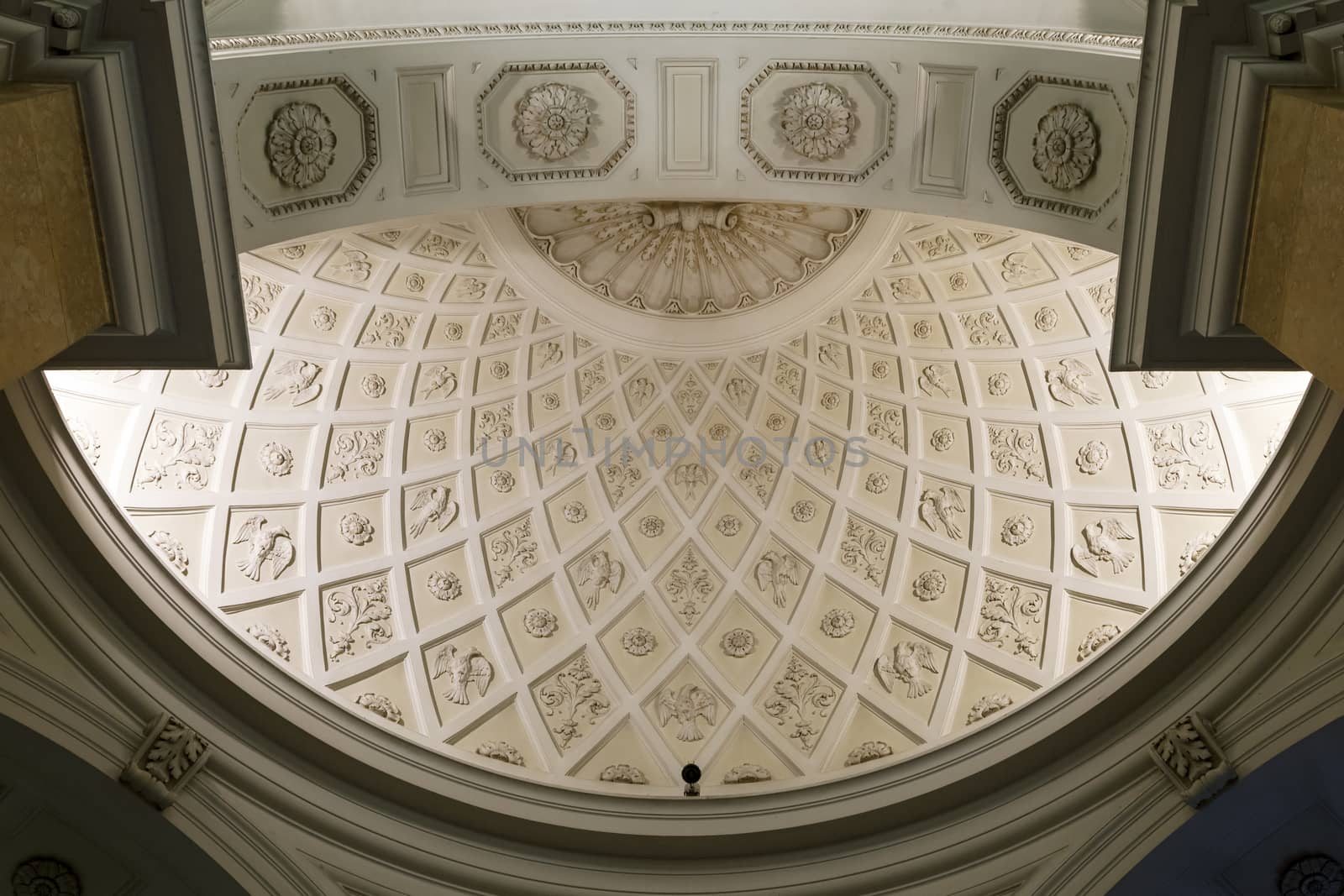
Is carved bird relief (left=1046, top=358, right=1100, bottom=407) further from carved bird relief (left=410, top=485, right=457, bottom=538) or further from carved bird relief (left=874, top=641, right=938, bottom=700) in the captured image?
carved bird relief (left=410, top=485, right=457, bottom=538)

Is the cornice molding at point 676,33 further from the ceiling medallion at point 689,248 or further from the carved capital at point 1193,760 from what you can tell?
the carved capital at point 1193,760

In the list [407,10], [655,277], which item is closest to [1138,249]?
[407,10]

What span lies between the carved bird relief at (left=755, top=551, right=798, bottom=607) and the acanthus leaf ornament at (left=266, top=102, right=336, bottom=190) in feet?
28.4

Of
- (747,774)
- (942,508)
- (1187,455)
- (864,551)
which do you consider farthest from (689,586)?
(1187,455)

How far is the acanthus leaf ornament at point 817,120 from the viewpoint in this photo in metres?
8.42

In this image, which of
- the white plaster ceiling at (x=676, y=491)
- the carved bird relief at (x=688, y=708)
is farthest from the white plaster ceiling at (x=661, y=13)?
the carved bird relief at (x=688, y=708)

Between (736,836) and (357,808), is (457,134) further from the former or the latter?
(736,836)

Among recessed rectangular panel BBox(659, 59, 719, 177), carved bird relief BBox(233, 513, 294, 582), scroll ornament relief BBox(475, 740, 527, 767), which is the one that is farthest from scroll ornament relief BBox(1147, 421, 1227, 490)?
carved bird relief BBox(233, 513, 294, 582)

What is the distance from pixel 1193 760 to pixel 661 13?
852cm

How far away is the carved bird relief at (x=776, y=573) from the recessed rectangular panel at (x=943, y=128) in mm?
7086

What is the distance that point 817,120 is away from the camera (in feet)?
27.9

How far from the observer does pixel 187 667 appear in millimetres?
9906

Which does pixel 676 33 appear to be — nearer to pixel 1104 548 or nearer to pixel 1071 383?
pixel 1071 383

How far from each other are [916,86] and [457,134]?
12.8ft
